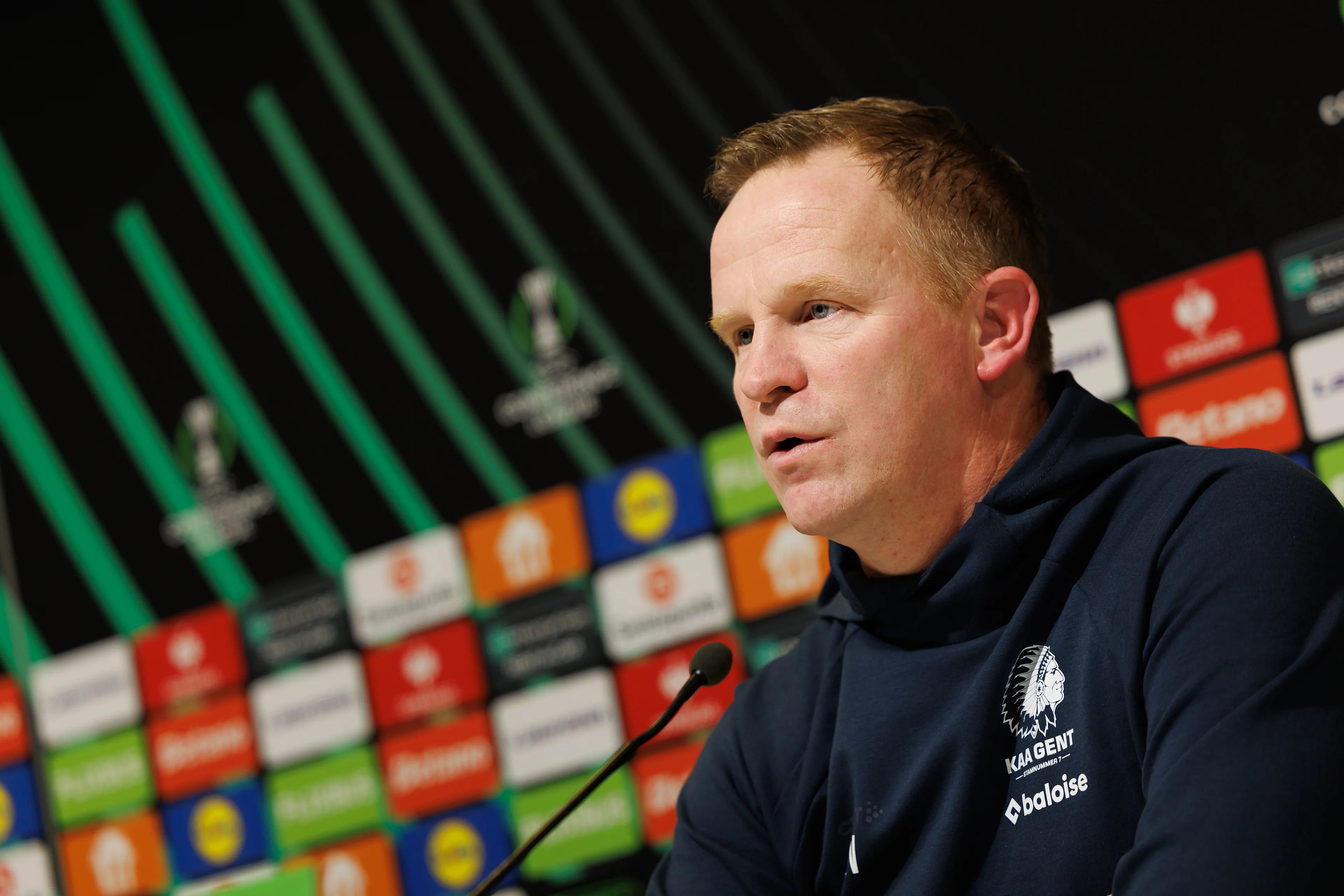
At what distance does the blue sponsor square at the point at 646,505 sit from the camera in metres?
2.27

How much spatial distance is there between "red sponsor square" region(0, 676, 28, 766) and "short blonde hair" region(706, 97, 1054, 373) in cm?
229

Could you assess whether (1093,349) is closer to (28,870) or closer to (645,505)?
(645,505)

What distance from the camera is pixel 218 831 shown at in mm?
2607

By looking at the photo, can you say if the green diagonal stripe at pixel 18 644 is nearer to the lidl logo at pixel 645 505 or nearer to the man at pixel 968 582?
the lidl logo at pixel 645 505

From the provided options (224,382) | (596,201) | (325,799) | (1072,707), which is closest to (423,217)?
(596,201)

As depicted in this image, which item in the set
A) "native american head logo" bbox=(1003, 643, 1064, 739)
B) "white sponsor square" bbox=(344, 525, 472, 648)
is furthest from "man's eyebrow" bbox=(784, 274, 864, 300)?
"white sponsor square" bbox=(344, 525, 472, 648)

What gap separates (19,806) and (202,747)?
1.62 ft

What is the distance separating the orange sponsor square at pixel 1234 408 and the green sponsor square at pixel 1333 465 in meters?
0.04

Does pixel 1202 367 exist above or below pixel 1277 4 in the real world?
below

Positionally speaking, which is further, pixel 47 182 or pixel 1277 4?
pixel 47 182

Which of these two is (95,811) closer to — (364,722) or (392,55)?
(364,722)

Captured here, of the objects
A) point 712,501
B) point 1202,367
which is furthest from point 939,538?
point 712,501

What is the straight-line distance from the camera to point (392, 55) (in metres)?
2.68

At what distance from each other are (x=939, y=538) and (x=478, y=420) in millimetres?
1476
